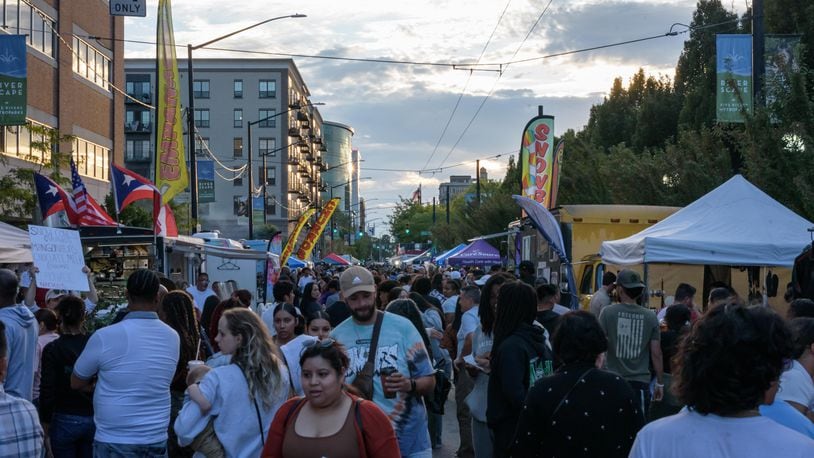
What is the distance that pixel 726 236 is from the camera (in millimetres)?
13484

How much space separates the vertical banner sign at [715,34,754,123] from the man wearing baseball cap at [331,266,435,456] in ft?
43.4

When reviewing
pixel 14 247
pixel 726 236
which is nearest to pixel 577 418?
pixel 726 236

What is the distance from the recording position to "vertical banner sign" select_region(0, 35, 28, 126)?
1716 centimetres

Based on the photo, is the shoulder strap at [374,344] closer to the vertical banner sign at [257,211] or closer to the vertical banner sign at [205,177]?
the vertical banner sign at [205,177]

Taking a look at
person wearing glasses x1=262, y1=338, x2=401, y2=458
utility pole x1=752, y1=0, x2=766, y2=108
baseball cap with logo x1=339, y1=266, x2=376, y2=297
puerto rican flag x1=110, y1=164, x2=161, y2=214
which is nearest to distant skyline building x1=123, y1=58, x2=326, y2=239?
puerto rican flag x1=110, y1=164, x2=161, y2=214

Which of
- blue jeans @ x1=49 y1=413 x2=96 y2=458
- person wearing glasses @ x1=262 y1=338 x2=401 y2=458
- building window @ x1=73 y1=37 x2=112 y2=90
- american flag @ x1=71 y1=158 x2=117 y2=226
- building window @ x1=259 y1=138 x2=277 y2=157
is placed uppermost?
building window @ x1=259 y1=138 x2=277 y2=157

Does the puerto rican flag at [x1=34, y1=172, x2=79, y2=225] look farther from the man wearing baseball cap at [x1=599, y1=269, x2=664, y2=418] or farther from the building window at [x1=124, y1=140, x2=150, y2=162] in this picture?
the building window at [x1=124, y1=140, x2=150, y2=162]

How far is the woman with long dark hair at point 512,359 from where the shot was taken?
638 cm

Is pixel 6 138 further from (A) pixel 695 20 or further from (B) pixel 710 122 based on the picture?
(A) pixel 695 20

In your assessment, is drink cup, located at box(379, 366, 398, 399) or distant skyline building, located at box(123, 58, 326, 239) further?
distant skyline building, located at box(123, 58, 326, 239)

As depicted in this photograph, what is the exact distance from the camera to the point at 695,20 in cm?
4666

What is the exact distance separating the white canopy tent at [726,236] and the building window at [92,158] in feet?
75.5

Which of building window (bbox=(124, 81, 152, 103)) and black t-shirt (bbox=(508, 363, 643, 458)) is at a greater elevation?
building window (bbox=(124, 81, 152, 103))

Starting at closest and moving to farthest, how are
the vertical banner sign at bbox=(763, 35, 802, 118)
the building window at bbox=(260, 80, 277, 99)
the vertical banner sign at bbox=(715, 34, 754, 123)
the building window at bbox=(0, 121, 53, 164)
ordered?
the vertical banner sign at bbox=(763, 35, 802, 118) → the vertical banner sign at bbox=(715, 34, 754, 123) → the building window at bbox=(0, 121, 53, 164) → the building window at bbox=(260, 80, 277, 99)
